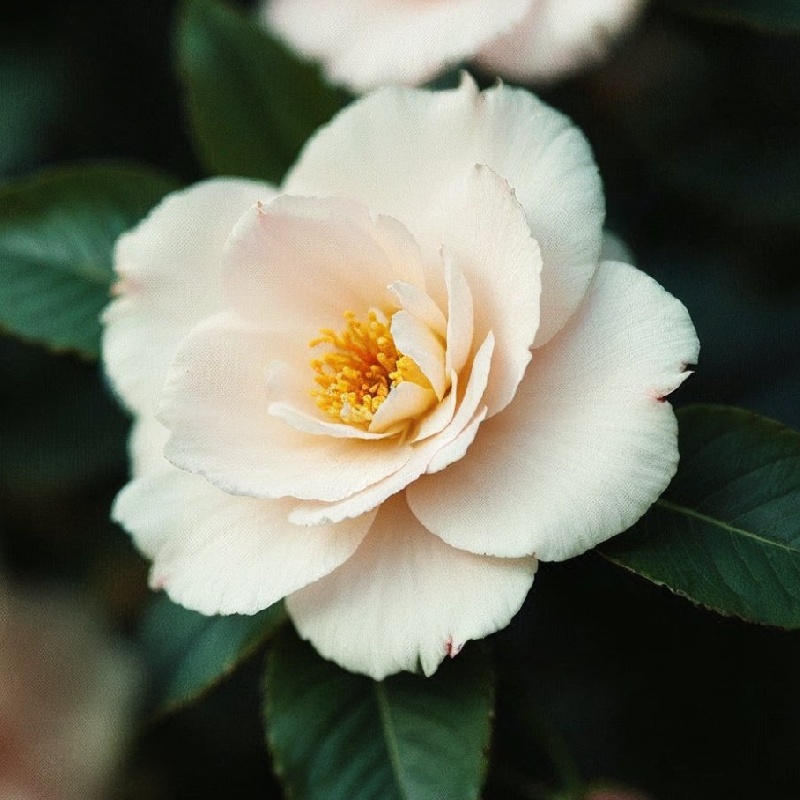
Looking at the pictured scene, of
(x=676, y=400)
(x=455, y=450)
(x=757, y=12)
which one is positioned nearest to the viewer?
(x=455, y=450)

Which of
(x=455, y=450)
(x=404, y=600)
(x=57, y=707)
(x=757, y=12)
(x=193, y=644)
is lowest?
(x=57, y=707)

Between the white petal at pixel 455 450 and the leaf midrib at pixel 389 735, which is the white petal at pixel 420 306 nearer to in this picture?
the white petal at pixel 455 450

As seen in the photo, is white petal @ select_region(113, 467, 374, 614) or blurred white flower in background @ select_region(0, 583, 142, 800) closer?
white petal @ select_region(113, 467, 374, 614)

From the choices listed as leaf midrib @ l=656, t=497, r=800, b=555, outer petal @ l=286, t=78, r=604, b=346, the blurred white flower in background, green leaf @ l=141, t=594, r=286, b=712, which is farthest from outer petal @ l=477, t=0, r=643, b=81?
the blurred white flower in background

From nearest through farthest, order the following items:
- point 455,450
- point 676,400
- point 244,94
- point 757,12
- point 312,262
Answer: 1. point 455,450
2. point 312,262
3. point 757,12
4. point 244,94
5. point 676,400

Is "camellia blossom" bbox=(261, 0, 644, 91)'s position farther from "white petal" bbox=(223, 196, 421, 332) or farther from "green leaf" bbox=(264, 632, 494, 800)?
"green leaf" bbox=(264, 632, 494, 800)

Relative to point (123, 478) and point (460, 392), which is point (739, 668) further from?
point (123, 478)

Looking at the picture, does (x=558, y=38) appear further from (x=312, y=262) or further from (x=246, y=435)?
(x=246, y=435)

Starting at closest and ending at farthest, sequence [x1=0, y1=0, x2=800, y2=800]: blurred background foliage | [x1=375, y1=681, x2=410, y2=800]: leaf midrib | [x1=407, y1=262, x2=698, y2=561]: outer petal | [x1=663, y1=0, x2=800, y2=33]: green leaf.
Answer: [x1=407, y1=262, x2=698, y2=561]: outer petal → [x1=375, y1=681, x2=410, y2=800]: leaf midrib → [x1=663, y1=0, x2=800, y2=33]: green leaf → [x1=0, y1=0, x2=800, y2=800]: blurred background foliage

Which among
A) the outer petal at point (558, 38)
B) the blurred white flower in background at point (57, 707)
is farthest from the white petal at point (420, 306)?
the blurred white flower in background at point (57, 707)

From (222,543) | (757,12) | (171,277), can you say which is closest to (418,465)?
(222,543)
